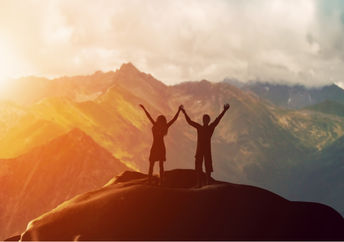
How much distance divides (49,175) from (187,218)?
153 meters

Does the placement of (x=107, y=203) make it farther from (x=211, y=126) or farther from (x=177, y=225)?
(x=211, y=126)

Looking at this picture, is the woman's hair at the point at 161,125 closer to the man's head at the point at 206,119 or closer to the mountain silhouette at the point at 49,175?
the man's head at the point at 206,119

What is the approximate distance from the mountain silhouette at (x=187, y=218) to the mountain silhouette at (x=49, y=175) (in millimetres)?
128778

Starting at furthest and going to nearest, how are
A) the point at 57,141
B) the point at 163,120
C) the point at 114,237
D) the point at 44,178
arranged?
the point at 57,141 < the point at 44,178 < the point at 163,120 < the point at 114,237

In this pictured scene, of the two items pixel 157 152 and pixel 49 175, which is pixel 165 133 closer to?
pixel 157 152

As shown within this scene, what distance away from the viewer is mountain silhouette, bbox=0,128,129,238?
151 metres

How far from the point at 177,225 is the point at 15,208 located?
14190 cm

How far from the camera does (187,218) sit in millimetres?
20562

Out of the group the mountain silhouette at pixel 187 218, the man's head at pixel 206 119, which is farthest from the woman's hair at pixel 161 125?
the mountain silhouette at pixel 187 218

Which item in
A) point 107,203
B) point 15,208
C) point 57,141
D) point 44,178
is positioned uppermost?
point 57,141

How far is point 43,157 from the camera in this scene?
171250mm

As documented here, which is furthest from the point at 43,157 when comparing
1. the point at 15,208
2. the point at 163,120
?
the point at 163,120

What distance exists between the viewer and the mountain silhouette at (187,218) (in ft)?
65.9

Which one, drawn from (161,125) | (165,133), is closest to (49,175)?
(165,133)
